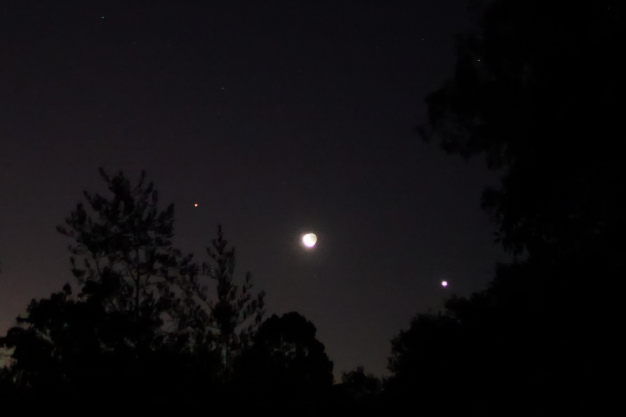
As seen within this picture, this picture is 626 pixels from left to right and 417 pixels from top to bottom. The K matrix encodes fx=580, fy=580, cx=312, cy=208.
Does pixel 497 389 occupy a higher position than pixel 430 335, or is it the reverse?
pixel 430 335

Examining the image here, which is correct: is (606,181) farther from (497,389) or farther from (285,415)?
(285,415)

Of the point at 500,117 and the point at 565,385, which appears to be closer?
the point at 565,385

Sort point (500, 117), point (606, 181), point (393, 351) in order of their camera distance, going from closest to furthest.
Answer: point (606, 181) → point (500, 117) → point (393, 351)

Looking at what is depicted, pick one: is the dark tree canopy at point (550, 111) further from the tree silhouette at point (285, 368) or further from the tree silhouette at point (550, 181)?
the tree silhouette at point (285, 368)

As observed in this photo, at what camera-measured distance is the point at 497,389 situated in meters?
13.1

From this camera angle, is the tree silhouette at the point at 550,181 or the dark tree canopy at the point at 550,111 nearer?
the tree silhouette at the point at 550,181

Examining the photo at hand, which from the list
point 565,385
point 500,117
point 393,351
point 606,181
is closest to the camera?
point 565,385

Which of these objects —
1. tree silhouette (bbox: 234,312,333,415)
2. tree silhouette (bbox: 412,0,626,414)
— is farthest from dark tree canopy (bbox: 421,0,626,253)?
tree silhouette (bbox: 234,312,333,415)

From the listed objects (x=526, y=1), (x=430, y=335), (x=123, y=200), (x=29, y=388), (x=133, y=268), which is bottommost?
(x=29, y=388)

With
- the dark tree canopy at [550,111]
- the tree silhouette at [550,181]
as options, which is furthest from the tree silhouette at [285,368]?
the dark tree canopy at [550,111]

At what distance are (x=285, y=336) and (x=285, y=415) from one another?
14.0m

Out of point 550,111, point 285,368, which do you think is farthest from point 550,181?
point 285,368

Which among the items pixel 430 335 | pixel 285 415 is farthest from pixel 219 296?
pixel 285 415

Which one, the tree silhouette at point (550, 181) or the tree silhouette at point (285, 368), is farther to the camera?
the tree silhouette at point (285, 368)
